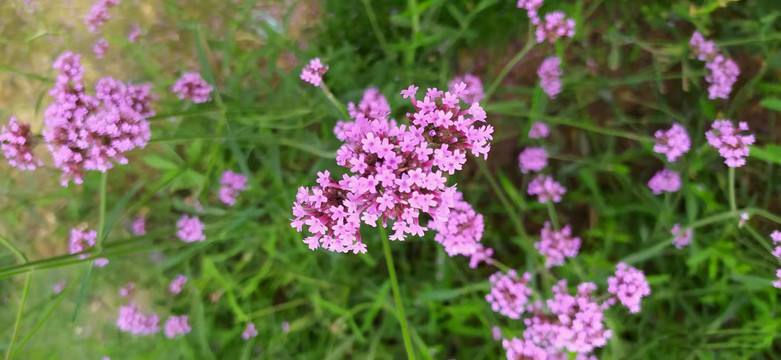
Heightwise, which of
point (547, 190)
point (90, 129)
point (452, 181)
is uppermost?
point (547, 190)

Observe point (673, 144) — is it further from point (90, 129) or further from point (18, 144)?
point (18, 144)

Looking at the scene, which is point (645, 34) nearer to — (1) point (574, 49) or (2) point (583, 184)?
(1) point (574, 49)

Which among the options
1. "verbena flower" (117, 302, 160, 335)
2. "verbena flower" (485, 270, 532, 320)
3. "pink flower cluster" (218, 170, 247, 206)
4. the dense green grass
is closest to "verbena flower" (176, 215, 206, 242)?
the dense green grass

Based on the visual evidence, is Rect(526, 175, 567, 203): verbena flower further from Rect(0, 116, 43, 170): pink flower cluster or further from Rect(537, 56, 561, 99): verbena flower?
Rect(0, 116, 43, 170): pink flower cluster

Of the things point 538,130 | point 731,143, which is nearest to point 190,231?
point 538,130

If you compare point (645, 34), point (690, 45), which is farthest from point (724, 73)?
point (645, 34)
